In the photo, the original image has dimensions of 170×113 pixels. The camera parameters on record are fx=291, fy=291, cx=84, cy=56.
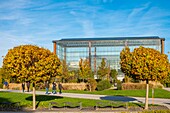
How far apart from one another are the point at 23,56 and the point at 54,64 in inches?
79.1

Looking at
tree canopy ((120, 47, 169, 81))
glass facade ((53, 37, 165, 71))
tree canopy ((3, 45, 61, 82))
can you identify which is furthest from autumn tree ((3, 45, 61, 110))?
glass facade ((53, 37, 165, 71))

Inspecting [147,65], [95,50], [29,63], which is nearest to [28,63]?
[29,63]

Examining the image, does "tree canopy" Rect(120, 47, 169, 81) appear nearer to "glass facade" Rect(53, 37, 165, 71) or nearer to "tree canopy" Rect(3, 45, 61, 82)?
"tree canopy" Rect(3, 45, 61, 82)

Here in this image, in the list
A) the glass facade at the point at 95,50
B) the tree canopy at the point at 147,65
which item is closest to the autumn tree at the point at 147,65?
the tree canopy at the point at 147,65

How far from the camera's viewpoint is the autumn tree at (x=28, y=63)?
682 inches

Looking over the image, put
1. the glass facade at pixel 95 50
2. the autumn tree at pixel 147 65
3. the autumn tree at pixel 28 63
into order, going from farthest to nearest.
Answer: the glass facade at pixel 95 50 < the autumn tree at pixel 147 65 < the autumn tree at pixel 28 63

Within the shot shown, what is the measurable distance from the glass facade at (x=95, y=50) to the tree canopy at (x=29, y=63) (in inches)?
2016

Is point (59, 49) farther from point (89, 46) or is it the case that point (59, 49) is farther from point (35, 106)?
point (35, 106)

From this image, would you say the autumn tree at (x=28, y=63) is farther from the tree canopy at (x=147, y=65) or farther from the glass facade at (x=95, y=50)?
the glass facade at (x=95, y=50)

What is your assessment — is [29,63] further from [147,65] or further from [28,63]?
[147,65]

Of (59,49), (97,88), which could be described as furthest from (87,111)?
(59,49)

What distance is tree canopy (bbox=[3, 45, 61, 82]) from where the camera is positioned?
17.3m

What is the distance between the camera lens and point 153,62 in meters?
17.6

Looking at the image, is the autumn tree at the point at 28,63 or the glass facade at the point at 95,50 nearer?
the autumn tree at the point at 28,63
